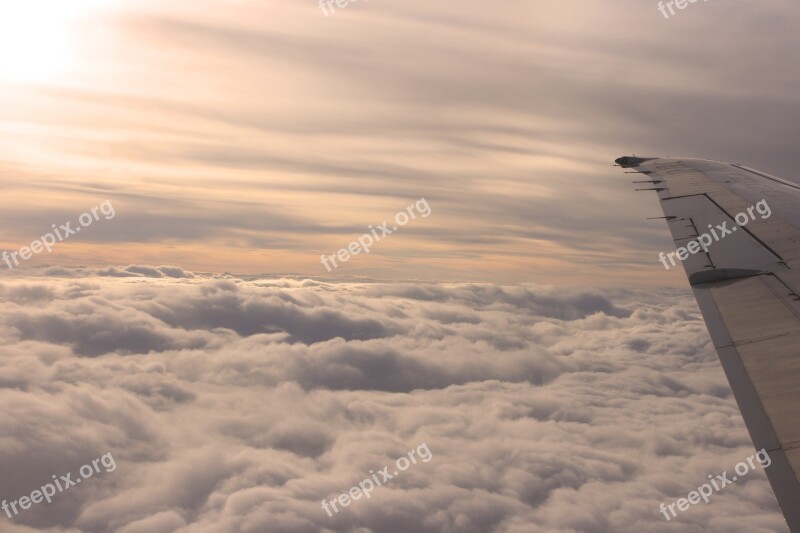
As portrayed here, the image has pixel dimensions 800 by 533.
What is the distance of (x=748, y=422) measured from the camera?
6.04 metres

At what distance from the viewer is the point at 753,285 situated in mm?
9688

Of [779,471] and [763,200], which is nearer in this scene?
[779,471]

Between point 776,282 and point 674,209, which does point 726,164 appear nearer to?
point 674,209

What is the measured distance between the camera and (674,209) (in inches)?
573

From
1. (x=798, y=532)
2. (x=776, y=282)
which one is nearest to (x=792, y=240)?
(x=776, y=282)

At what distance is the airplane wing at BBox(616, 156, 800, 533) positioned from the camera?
229 inches

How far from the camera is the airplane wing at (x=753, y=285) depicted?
581cm

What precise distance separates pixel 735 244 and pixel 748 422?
7.23 metres

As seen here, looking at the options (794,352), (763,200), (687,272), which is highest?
(763,200)

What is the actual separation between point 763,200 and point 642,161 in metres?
6.98

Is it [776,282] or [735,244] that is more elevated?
[735,244]

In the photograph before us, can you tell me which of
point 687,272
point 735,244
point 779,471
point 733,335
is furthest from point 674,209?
point 779,471

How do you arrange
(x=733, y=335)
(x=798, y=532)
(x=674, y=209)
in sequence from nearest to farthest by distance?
(x=798, y=532) < (x=733, y=335) < (x=674, y=209)

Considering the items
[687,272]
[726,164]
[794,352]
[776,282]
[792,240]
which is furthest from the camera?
[726,164]
